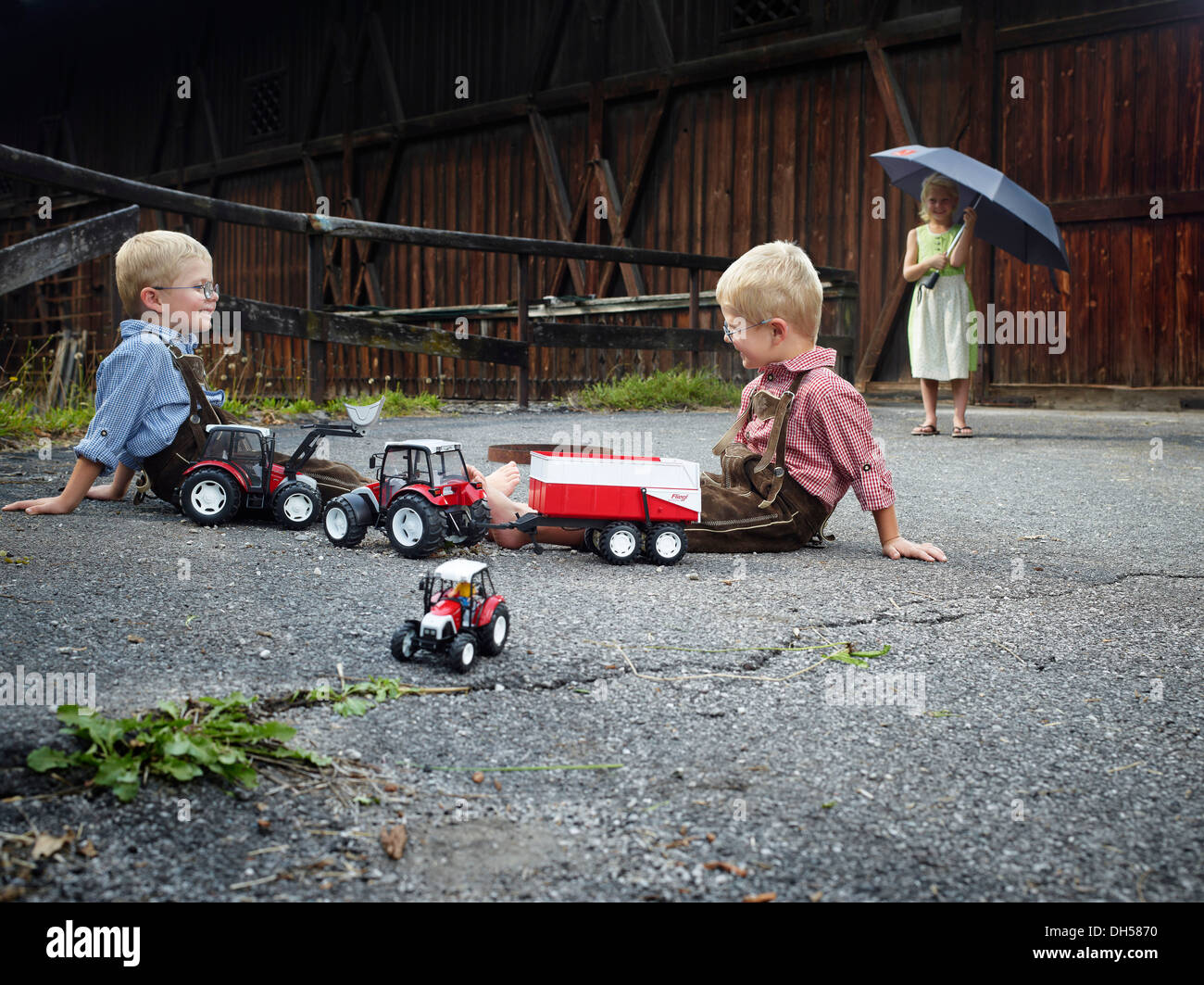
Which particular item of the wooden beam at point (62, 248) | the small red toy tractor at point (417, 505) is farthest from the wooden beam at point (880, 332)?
the small red toy tractor at point (417, 505)

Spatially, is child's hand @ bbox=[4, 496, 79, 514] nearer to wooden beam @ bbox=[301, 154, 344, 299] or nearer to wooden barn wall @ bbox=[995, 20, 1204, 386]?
wooden barn wall @ bbox=[995, 20, 1204, 386]

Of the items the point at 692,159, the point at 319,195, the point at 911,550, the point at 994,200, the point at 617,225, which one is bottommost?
the point at 911,550

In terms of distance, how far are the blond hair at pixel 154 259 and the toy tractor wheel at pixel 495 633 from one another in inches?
78.3

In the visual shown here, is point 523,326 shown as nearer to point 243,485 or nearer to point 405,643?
point 243,485

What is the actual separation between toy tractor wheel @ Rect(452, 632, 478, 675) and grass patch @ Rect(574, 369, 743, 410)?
21.4ft

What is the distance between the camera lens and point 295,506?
3.18 meters

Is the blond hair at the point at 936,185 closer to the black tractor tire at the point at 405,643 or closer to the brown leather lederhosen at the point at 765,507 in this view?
the brown leather lederhosen at the point at 765,507

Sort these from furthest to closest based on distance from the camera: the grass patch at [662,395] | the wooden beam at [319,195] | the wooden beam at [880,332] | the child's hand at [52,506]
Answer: the wooden beam at [319,195], the wooden beam at [880,332], the grass patch at [662,395], the child's hand at [52,506]

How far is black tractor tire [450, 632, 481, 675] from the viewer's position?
5.87ft

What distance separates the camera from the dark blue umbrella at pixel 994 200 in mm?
5605

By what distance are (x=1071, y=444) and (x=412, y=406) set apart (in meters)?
4.32

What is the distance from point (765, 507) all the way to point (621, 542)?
0.46 meters

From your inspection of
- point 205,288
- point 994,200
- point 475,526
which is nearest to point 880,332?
point 994,200
